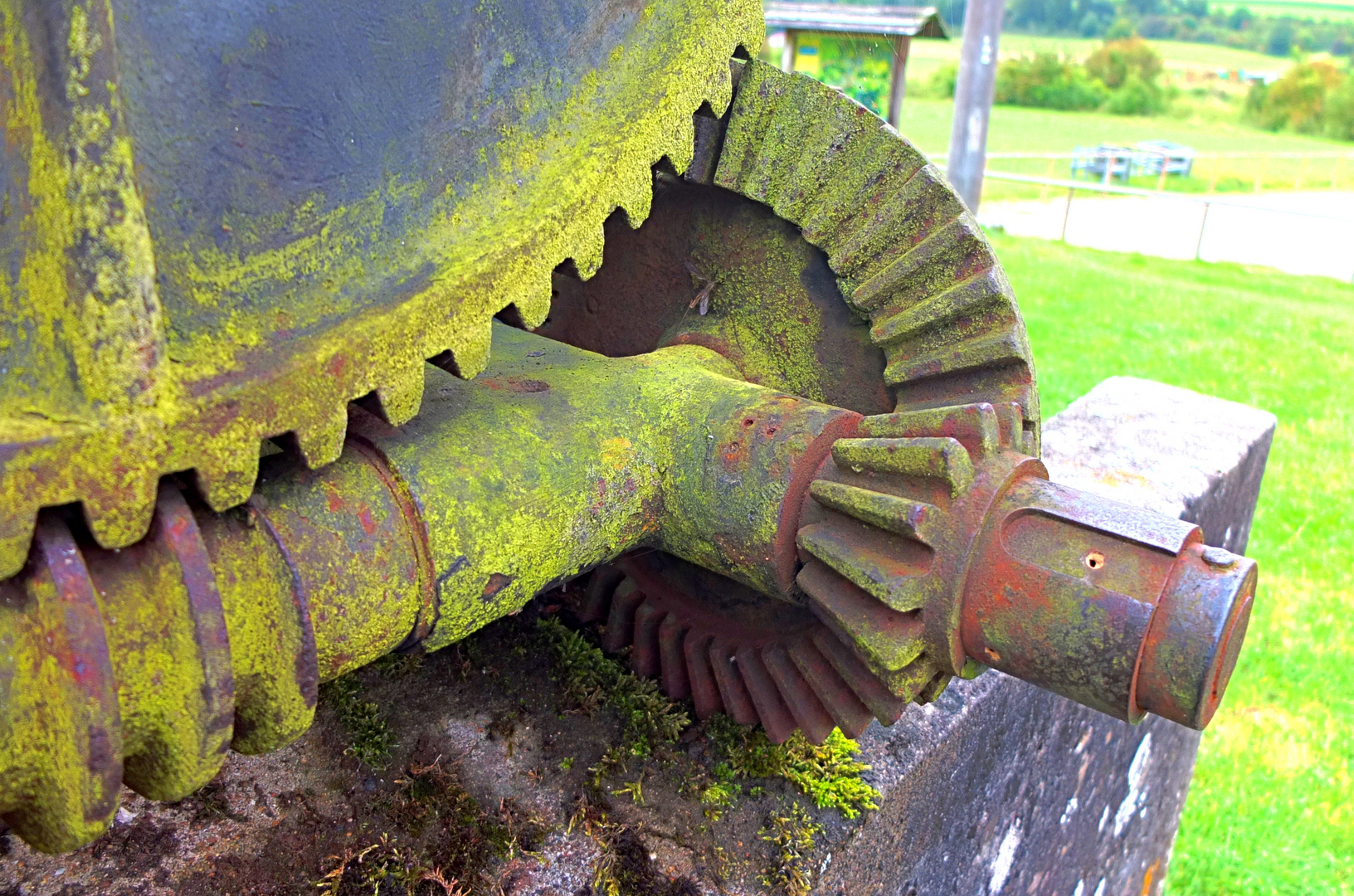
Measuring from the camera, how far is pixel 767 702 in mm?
1490

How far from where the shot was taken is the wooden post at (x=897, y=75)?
18.9 feet

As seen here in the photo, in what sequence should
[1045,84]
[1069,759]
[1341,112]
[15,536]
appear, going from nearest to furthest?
[15,536]
[1069,759]
[1045,84]
[1341,112]

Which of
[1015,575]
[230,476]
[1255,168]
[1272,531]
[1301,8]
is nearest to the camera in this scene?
[230,476]

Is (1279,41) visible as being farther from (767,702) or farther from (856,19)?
(767,702)

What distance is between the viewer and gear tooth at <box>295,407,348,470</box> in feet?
3.20

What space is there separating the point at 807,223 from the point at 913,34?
5.20 metres

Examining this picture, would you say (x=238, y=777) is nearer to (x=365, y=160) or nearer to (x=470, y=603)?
(x=470, y=603)

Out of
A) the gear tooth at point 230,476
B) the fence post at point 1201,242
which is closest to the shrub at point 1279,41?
the fence post at point 1201,242

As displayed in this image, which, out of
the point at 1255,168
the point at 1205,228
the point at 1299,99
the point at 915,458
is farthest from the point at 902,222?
the point at 1299,99

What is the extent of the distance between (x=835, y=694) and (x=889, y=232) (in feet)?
2.02

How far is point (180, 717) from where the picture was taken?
2.97ft

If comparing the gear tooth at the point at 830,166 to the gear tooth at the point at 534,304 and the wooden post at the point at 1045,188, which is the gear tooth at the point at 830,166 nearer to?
the gear tooth at the point at 534,304

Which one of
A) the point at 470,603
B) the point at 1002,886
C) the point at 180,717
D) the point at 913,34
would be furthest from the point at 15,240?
the point at 913,34

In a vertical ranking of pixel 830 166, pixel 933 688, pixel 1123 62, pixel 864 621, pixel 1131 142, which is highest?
pixel 1123 62
